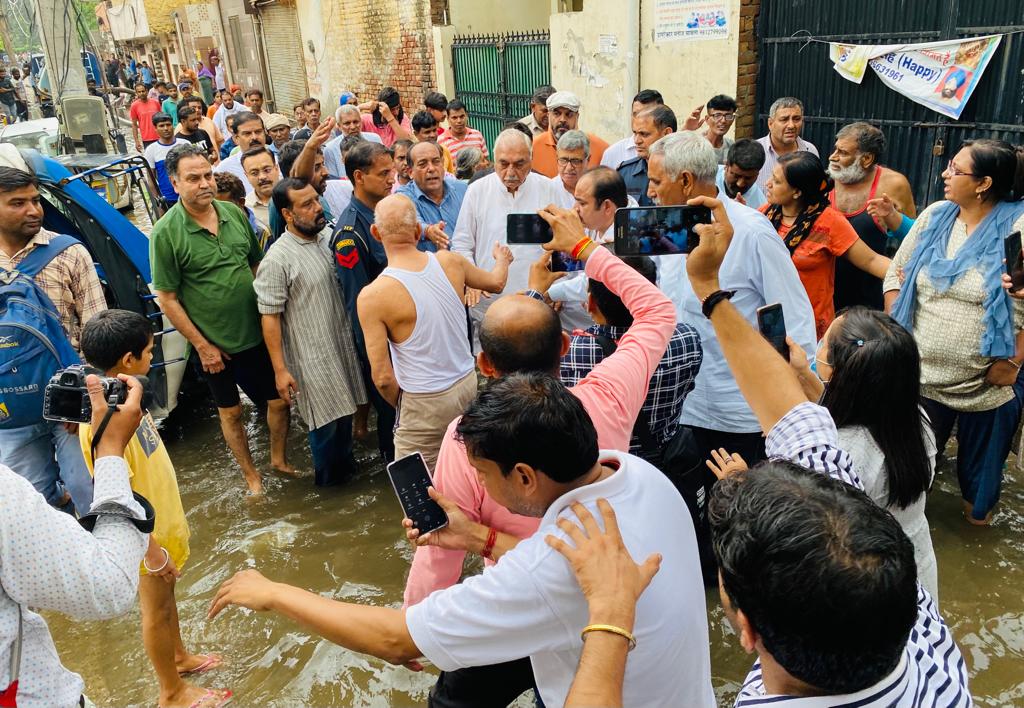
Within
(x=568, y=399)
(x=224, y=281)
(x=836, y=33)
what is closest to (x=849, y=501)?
(x=568, y=399)

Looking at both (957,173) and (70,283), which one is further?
(70,283)

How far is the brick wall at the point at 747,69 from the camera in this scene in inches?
279

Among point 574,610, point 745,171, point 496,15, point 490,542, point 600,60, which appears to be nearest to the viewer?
point 574,610

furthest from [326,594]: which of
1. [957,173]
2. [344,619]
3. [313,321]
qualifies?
[957,173]

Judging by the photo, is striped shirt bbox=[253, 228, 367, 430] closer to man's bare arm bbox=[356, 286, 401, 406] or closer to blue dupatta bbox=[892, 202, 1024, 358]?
man's bare arm bbox=[356, 286, 401, 406]

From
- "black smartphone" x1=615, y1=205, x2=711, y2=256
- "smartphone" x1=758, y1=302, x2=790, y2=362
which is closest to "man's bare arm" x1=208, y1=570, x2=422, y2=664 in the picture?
"smartphone" x1=758, y1=302, x2=790, y2=362

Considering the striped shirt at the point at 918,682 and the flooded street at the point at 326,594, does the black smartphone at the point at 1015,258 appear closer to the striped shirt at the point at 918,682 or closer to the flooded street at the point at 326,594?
the flooded street at the point at 326,594

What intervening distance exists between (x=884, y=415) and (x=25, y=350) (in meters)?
3.34

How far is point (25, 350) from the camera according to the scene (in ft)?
10.6

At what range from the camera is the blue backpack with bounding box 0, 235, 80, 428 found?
320cm

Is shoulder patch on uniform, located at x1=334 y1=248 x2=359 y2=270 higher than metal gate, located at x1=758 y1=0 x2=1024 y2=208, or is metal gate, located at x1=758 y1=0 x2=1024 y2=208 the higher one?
metal gate, located at x1=758 y1=0 x2=1024 y2=208

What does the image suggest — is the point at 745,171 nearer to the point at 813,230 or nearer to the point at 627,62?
the point at 813,230

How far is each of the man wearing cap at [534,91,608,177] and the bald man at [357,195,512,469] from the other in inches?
116

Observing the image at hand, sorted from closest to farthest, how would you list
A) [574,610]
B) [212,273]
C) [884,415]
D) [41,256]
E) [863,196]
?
1. [574,610]
2. [884,415]
3. [41,256]
4. [212,273]
5. [863,196]
